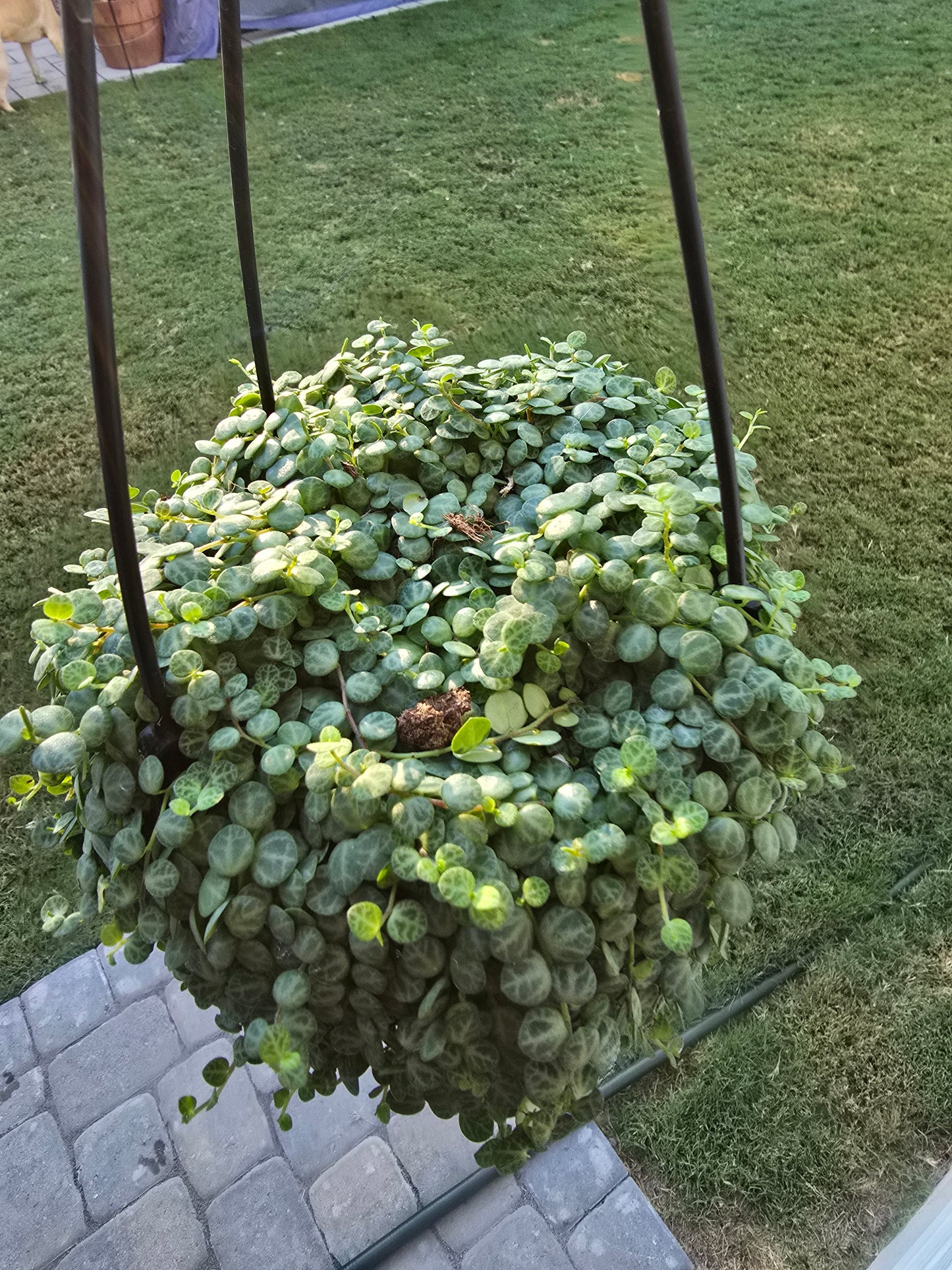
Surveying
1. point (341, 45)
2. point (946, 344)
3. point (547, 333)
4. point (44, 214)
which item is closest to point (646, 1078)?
point (547, 333)

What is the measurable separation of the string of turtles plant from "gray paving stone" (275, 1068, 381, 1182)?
744 millimetres

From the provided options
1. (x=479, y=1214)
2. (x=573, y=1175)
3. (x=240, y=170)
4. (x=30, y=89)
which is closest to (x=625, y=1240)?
(x=573, y=1175)

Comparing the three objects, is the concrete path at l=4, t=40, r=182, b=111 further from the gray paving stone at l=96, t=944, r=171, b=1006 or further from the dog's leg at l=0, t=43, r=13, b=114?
the gray paving stone at l=96, t=944, r=171, b=1006

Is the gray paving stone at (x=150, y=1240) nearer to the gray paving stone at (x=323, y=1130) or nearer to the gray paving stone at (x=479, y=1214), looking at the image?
the gray paving stone at (x=323, y=1130)

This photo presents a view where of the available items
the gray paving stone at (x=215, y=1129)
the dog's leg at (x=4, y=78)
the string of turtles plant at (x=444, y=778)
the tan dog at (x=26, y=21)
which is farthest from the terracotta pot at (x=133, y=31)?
the gray paving stone at (x=215, y=1129)

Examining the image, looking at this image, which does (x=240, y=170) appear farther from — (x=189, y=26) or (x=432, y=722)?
(x=189, y=26)

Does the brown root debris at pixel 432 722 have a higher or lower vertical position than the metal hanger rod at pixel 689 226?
lower

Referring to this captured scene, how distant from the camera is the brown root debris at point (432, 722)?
642 mm

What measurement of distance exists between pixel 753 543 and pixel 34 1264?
135 cm

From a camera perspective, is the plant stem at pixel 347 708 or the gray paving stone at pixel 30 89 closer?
the plant stem at pixel 347 708

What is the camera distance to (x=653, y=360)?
2262mm

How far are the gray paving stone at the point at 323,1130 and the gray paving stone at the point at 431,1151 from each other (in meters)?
0.04

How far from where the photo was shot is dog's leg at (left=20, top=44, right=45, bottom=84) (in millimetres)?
2824

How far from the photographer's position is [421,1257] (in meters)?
1.19
